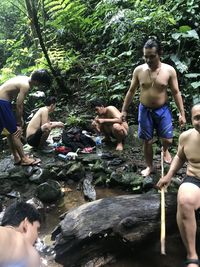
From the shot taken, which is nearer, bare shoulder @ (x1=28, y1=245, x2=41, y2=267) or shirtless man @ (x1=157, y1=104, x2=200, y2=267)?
bare shoulder @ (x1=28, y1=245, x2=41, y2=267)

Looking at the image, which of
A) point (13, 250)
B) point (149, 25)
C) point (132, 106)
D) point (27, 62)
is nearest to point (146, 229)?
point (13, 250)

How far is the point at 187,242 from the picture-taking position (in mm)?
3611

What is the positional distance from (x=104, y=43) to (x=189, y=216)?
28.3 feet

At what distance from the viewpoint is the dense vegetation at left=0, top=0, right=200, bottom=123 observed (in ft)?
27.9

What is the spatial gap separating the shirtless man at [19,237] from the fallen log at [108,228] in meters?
1.19

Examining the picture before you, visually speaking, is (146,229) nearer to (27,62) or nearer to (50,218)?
(50,218)

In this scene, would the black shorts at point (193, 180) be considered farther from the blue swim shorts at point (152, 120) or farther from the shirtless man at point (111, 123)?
the shirtless man at point (111, 123)

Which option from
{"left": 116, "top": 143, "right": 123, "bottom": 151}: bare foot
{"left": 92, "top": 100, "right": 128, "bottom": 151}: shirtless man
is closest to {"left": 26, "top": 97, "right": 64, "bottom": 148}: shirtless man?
{"left": 92, "top": 100, "right": 128, "bottom": 151}: shirtless man

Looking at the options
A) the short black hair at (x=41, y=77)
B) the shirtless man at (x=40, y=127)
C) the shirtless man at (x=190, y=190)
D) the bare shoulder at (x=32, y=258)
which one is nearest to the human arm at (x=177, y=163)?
the shirtless man at (x=190, y=190)

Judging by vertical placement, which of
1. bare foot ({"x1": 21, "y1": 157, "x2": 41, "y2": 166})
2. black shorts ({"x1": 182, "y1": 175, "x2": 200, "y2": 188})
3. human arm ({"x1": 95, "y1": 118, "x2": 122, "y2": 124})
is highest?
black shorts ({"x1": 182, "y1": 175, "x2": 200, "y2": 188})

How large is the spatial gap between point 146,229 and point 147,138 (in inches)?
72.9

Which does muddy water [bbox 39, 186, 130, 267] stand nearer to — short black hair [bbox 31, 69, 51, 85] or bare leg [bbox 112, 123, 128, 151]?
bare leg [bbox 112, 123, 128, 151]

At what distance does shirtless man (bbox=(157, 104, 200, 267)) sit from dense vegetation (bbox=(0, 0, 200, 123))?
11.7 ft

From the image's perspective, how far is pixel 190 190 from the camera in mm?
3736
